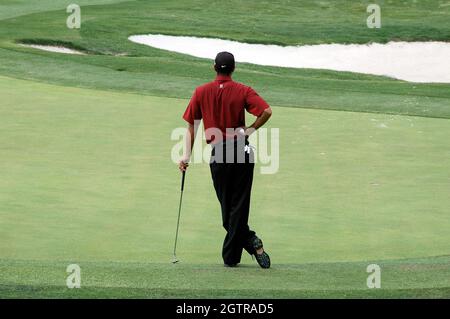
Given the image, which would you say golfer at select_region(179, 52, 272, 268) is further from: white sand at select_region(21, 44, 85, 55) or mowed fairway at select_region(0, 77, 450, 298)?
white sand at select_region(21, 44, 85, 55)

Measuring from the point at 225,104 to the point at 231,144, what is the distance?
341mm

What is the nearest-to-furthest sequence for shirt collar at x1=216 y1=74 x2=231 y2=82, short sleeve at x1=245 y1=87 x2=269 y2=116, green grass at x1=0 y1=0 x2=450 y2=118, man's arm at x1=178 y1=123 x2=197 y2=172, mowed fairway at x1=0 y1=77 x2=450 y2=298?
mowed fairway at x1=0 y1=77 x2=450 y2=298, short sleeve at x1=245 y1=87 x2=269 y2=116, shirt collar at x1=216 y1=74 x2=231 y2=82, man's arm at x1=178 y1=123 x2=197 y2=172, green grass at x1=0 y1=0 x2=450 y2=118

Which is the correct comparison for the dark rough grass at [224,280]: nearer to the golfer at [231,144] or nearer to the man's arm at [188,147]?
the golfer at [231,144]

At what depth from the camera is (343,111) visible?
20.3 meters

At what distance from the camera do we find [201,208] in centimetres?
1295

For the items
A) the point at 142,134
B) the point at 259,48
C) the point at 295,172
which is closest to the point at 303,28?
the point at 259,48

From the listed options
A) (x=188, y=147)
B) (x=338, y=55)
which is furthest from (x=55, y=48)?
(x=188, y=147)

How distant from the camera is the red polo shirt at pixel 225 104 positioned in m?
10.6

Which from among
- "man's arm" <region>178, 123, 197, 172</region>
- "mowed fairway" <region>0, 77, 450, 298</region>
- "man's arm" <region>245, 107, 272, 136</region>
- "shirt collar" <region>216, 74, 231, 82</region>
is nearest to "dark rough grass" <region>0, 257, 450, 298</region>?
"mowed fairway" <region>0, 77, 450, 298</region>

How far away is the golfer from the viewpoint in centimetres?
1059

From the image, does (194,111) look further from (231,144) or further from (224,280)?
(224,280)

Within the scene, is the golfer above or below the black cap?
below

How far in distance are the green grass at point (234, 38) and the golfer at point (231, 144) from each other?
32.6ft
